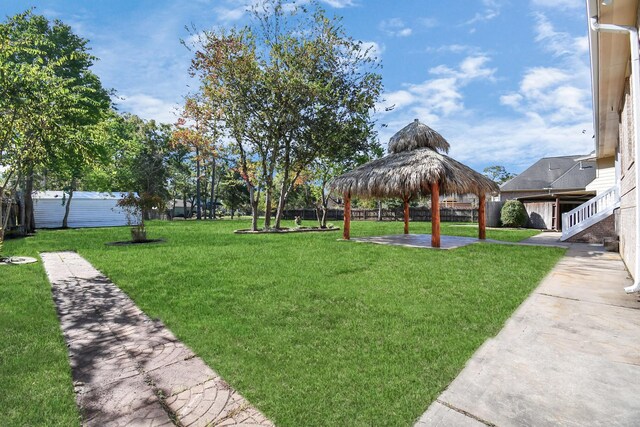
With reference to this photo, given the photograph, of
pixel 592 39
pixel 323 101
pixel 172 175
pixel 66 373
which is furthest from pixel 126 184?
pixel 592 39

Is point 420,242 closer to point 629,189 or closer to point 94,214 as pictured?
point 629,189

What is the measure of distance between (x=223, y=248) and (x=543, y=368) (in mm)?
8329

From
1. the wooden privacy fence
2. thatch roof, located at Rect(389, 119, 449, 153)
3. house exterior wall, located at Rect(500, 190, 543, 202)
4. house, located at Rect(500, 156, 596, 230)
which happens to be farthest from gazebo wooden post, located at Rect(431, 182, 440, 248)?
house exterior wall, located at Rect(500, 190, 543, 202)

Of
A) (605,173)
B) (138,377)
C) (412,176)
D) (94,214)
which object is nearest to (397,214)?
(605,173)

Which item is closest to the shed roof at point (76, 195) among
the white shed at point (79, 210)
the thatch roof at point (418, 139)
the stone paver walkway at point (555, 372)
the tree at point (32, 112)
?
the white shed at point (79, 210)

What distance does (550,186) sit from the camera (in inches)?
946

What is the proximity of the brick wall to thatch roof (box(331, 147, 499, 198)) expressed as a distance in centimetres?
337

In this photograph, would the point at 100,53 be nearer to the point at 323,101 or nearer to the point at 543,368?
the point at 323,101

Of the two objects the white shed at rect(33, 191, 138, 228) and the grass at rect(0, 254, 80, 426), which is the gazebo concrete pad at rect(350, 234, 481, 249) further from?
the white shed at rect(33, 191, 138, 228)

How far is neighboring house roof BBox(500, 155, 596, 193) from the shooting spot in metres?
23.1

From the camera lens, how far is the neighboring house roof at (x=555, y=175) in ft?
75.8

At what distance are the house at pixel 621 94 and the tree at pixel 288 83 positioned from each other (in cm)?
937

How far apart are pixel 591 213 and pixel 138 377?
1453 cm

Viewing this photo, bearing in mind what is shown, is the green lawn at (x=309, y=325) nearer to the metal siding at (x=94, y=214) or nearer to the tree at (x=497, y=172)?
the metal siding at (x=94, y=214)
